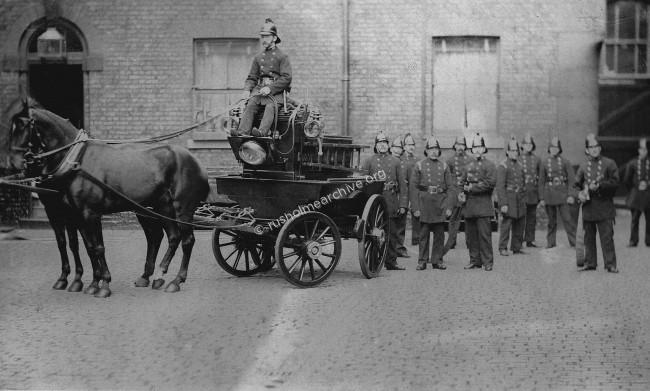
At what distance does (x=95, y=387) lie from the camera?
6.03 meters

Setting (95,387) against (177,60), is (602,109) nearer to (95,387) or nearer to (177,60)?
(177,60)

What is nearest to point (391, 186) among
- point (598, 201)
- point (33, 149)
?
point (598, 201)

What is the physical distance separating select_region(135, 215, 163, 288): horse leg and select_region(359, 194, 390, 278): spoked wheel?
7.64ft

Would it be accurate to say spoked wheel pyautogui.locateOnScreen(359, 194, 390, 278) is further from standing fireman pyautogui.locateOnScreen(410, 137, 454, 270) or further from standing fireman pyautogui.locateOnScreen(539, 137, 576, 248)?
standing fireman pyautogui.locateOnScreen(539, 137, 576, 248)

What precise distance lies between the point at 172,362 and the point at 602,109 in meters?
19.2

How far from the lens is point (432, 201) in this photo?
12.1 meters

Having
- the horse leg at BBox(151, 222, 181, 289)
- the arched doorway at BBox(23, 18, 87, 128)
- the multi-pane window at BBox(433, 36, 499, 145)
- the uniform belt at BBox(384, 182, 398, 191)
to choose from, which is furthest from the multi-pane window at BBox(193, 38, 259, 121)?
the horse leg at BBox(151, 222, 181, 289)

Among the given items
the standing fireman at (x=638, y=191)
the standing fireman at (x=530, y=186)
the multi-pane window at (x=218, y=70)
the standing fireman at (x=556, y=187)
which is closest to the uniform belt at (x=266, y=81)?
the standing fireman at (x=530, y=186)

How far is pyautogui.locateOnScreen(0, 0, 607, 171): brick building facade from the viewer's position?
16.9 metres

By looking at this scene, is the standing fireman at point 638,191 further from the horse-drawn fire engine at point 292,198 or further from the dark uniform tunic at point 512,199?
the horse-drawn fire engine at point 292,198

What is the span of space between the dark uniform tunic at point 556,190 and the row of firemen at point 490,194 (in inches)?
0.7

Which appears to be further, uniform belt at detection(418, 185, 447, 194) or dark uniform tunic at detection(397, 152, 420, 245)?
dark uniform tunic at detection(397, 152, 420, 245)

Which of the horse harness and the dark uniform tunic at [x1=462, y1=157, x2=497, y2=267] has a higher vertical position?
the horse harness

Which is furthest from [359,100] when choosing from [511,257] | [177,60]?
[511,257]
